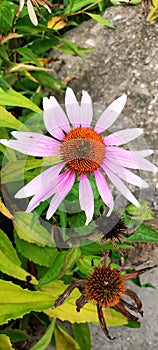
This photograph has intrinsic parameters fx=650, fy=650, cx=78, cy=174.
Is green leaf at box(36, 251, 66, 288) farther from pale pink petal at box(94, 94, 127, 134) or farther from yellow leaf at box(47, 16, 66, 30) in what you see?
yellow leaf at box(47, 16, 66, 30)

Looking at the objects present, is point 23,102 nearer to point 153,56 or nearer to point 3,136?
point 3,136

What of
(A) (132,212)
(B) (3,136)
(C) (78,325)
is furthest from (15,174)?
(C) (78,325)

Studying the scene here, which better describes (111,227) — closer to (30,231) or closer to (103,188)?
(103,188)

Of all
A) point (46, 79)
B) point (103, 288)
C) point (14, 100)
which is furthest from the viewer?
point (46, 79)

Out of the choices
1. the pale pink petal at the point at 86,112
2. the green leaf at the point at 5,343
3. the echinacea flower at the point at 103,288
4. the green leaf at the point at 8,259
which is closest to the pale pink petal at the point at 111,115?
the pale pink petal at the point at 86,112

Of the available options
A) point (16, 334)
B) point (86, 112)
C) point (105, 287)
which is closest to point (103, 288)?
point (105, 287)
